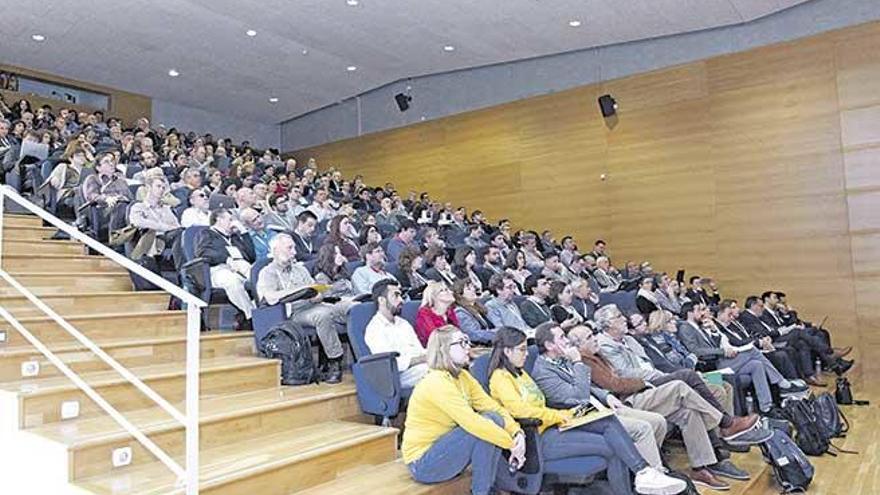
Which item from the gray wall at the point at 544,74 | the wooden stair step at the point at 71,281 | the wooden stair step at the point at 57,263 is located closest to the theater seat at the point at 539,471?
the wooden stair step at the point at 71,281

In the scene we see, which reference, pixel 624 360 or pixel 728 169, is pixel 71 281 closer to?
pixel 624 360

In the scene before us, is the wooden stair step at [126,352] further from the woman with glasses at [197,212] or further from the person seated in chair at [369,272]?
the woman with glasses at [197,212]

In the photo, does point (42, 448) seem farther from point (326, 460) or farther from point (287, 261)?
point (287, 261)

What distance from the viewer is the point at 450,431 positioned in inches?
107

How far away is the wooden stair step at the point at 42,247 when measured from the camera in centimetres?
419

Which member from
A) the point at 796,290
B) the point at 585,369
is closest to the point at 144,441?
the point at 585,369

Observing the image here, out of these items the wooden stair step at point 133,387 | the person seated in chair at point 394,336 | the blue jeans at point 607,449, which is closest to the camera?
the wooden stair step at point 133,387

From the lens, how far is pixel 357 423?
10.6 feet

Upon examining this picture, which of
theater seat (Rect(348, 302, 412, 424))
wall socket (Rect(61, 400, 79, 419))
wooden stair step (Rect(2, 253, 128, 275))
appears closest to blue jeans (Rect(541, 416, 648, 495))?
theater seat (Rect(348, 302, 412, 424))

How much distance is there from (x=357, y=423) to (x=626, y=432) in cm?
124

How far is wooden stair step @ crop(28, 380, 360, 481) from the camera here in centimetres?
237

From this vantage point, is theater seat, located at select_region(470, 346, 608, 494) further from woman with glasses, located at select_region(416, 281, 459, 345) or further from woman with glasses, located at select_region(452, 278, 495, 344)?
woman with glasses, located at select_region(452, 278, 495, 344)

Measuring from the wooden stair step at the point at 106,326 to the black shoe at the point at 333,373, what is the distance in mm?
812

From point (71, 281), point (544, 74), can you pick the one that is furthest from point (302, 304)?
point (544, 74)
